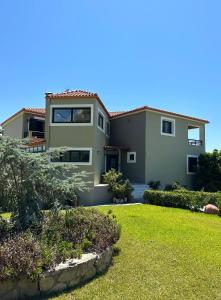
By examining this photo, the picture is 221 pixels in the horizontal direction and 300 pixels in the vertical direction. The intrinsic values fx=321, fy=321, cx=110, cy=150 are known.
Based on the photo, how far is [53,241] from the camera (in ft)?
26.1

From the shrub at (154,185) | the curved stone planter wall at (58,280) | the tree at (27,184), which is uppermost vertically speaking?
the tree at (27,184)

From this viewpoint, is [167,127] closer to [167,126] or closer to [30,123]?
[167,126]

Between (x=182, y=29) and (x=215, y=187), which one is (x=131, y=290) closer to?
(x=182, y=29)

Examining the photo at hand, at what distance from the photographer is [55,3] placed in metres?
15.5

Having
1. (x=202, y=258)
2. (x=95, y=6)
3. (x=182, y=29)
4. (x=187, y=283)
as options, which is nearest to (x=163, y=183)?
(x=182, y=29)

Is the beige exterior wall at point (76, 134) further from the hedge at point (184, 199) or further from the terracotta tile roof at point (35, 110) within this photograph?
the terracotta tile roof at point (35, 110)

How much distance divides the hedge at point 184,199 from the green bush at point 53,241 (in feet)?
40.0

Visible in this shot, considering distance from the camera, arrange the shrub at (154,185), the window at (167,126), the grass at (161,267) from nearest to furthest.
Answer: the grass at (161,267)
the shrub at (154,185)
the window at (167,126)

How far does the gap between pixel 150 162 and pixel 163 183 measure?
2648 mm

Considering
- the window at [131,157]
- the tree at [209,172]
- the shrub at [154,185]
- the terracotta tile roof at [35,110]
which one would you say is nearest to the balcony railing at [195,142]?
the tree at [209,172]

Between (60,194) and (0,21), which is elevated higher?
(0,21)

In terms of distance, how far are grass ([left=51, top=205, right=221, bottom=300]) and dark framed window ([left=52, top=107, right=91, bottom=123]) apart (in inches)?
481

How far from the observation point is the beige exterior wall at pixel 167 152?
95.2ft

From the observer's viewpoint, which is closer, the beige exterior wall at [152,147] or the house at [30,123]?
the beige exterior wall at [152,147]
